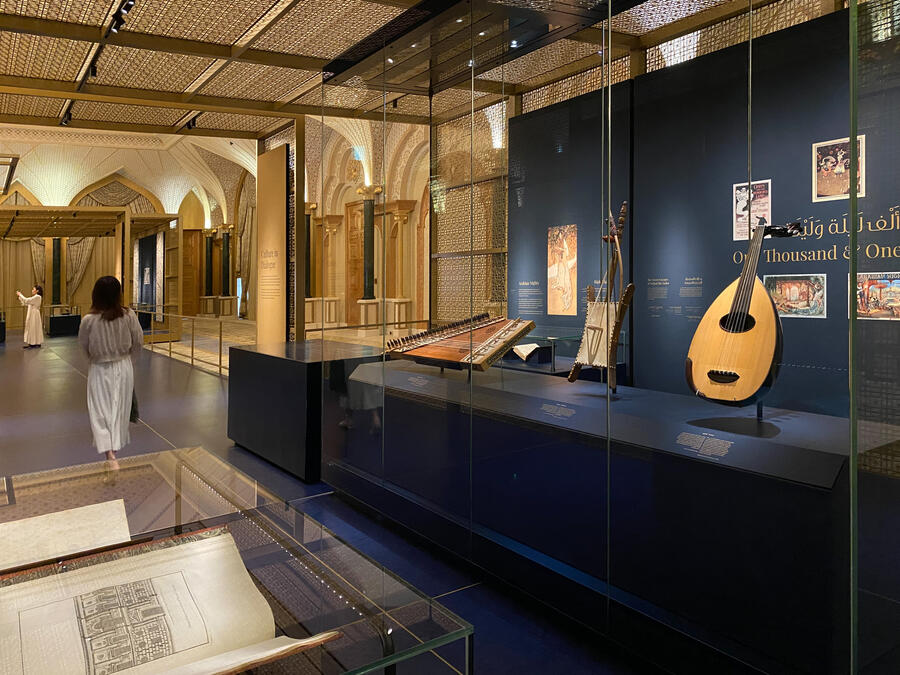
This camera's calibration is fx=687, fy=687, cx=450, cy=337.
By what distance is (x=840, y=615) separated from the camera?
1.77 meters

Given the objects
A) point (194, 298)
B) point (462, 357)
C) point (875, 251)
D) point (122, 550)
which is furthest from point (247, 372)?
point (194, 298)

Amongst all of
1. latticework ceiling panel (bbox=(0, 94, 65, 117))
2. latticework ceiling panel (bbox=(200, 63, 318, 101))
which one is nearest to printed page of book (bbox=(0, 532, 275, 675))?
latticework ceiling panel (bbox=(200, 63, 318, 101))

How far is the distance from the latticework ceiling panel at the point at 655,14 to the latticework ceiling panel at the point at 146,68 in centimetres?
661

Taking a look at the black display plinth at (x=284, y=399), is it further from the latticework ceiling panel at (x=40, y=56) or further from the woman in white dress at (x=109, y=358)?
the latticework ceiling panel at (x=40, y=56)

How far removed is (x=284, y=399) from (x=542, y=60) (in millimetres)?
3192

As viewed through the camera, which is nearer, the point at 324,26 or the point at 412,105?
the point at 412,105

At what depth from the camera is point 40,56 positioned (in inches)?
291

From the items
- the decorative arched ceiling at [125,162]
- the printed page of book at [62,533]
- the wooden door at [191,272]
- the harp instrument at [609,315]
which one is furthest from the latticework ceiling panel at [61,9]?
the wooden door at [191,272]

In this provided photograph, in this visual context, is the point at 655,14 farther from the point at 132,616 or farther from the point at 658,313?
the point at 132,616

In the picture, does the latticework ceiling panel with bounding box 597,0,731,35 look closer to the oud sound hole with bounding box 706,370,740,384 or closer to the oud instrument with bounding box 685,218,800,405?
the oud instrument with bounding box 685,218,800,405

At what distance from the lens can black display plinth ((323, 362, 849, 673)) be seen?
182 cm

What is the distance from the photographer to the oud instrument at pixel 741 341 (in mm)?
1763

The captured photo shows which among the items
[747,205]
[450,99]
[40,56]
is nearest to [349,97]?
[450,99]

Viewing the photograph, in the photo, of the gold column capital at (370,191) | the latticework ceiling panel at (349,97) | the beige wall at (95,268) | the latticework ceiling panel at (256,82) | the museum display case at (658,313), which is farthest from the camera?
the beige wall at (95,268)
